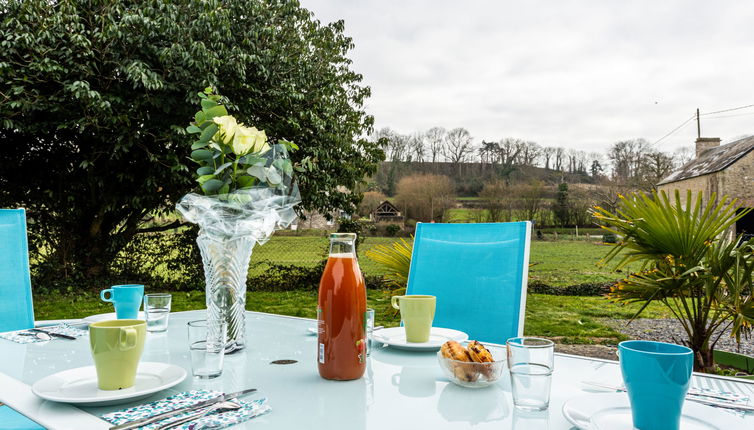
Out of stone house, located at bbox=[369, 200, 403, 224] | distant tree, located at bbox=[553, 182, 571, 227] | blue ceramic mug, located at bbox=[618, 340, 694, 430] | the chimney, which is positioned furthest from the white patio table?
the chimney

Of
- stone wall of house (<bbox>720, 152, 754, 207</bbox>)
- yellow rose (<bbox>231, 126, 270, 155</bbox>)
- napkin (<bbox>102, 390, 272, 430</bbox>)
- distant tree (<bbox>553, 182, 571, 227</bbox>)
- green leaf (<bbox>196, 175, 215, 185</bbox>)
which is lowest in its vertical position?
napkin (<bbox>102, 390, 272, 430</bbox>)

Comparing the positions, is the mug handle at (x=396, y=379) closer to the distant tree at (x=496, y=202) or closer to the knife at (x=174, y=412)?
the knife at (x=174, y=412)

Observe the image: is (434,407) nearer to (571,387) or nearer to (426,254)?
(571,387)

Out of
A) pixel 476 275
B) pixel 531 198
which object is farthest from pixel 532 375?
pixel 531 198

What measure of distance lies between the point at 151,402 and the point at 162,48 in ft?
16.4

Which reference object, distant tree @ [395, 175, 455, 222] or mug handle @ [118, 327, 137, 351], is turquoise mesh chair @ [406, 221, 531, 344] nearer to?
mug handle @ [118, 327, 137, 351]

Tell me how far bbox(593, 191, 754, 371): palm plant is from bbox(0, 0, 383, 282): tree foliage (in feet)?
12.2

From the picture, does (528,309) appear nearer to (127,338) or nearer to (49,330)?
(49,330)

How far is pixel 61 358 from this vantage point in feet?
3.47

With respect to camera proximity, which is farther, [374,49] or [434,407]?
[374,49]

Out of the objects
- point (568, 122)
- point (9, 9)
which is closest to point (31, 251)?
point (9, 9)

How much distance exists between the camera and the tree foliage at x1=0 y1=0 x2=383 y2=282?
468 cm

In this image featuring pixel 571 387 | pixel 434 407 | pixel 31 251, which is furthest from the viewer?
pixel 31 251

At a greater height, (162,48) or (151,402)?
(162,48)
